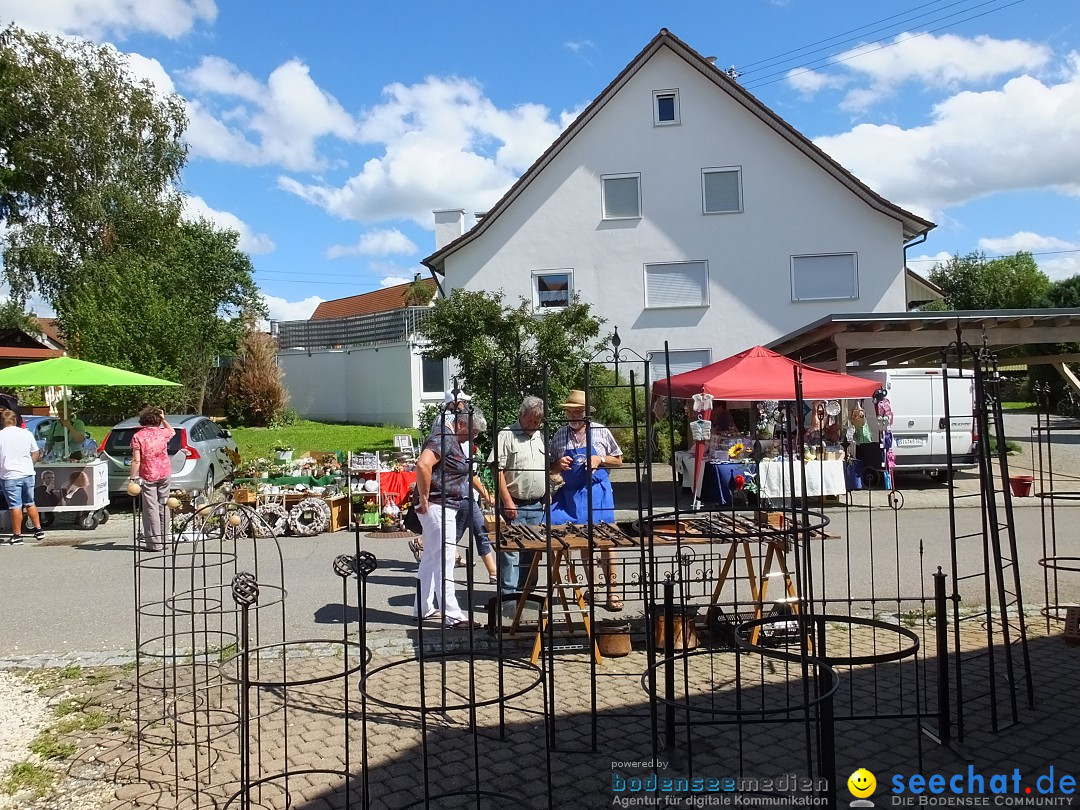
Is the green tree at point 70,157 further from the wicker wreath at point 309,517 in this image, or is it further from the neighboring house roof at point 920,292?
the neighboring house roof at point 920,292

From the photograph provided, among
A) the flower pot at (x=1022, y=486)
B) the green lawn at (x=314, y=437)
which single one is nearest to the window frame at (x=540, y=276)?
the green lawn at (x=314, y=437)

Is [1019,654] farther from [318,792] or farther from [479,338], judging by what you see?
[479,338]

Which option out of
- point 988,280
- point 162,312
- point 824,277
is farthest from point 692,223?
point 988,280

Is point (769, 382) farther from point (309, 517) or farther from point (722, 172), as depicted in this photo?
point (722, 172)

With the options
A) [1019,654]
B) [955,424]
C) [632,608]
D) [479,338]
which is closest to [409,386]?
[479,338]

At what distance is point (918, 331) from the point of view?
13.6m

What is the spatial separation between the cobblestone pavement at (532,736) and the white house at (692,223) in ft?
58.5

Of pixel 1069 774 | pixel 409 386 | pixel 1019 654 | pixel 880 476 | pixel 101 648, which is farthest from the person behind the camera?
pixel 409 386

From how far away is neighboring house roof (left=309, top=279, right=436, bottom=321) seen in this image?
129 feet

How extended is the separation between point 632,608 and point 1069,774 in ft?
11.7

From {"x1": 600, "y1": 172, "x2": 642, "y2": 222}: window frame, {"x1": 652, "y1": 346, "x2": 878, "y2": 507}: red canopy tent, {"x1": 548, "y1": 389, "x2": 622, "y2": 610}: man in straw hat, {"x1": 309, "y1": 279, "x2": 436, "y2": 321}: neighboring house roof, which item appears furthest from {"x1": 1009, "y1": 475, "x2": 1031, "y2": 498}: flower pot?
{"x1": 309, "y1": 279, "x2": 436, "y2": 321}: neighboring house roof

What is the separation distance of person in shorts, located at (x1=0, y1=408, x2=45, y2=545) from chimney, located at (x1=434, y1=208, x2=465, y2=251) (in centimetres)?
1873

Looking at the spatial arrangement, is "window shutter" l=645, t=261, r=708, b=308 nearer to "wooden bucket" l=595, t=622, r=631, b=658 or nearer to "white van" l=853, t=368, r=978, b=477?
"white van" l=853, t=368, r=978, b=477

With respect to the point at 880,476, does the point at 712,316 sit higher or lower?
higher
